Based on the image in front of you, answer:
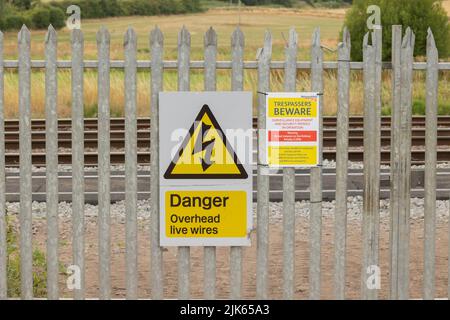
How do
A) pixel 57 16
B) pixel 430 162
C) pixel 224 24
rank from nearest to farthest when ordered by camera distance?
pixel 430 162 → pixel 57 16 → pixel 224 24

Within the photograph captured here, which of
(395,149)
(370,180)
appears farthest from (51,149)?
(395,149)

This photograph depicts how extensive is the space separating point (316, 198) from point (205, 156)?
2.94 feet

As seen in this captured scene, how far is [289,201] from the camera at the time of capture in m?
7.45

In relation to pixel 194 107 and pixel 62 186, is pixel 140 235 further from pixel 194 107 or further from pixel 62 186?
pixel 194 107

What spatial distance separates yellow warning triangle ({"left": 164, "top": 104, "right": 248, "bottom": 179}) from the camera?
285 inches

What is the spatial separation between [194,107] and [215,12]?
9539 cm

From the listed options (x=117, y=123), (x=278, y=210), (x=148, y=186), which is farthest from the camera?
(x=117, y=123)

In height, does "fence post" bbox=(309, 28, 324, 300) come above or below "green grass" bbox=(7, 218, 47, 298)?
above

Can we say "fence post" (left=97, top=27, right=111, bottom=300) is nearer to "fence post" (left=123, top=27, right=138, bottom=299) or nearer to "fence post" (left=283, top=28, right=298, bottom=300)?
"fence post" (left=123, top=27, right=138, bottom=299)

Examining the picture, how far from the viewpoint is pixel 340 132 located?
7.38 metres

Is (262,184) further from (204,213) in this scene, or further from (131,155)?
(131,155)

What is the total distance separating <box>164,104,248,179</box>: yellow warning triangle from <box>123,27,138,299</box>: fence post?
28 cm

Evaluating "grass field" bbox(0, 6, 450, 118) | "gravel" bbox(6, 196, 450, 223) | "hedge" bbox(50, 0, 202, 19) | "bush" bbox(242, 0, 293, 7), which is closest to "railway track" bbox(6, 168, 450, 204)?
"gravel" bbox(6, 196, 450, 223)
